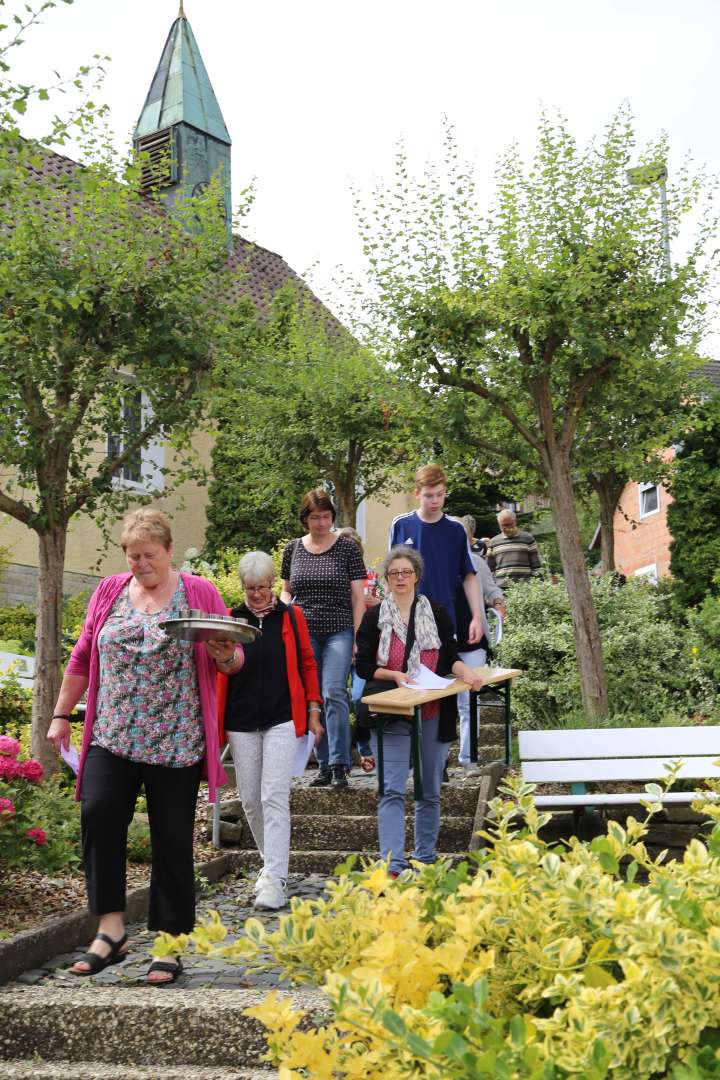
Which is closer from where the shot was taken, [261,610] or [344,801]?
[261,610]

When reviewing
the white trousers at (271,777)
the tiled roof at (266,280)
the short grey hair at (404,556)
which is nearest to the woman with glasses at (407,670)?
the short grey hair at (404,556)

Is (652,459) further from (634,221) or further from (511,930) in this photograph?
(511,930)

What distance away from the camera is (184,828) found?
4633 mm

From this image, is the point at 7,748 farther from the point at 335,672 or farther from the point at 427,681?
the point at 335,672

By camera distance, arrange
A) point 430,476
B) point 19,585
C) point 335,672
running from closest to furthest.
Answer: point 430,476
point 335,672
point 19,585

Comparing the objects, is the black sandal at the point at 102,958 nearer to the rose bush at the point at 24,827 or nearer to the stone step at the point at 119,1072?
the stone step at the point at 119,1072

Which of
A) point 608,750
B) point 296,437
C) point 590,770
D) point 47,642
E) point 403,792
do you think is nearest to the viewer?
point 403,792

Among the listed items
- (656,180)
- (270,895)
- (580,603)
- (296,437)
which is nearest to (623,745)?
(270,895)

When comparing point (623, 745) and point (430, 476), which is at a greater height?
point (430, 476)

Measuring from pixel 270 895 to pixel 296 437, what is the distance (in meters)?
13.9

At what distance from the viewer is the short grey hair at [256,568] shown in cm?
601

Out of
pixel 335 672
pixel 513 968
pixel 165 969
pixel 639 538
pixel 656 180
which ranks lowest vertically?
pixel 165 969

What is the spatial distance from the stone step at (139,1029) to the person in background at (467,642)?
11.7 ft

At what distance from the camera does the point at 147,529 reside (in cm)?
461
